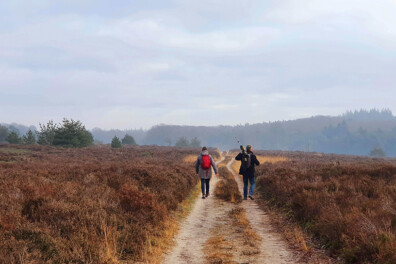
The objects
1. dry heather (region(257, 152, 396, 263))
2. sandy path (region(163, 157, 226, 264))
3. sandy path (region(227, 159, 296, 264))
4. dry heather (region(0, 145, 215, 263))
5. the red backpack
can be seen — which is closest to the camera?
dry heather (region(0, 145, 215, 263))

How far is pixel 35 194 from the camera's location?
787 centimetres

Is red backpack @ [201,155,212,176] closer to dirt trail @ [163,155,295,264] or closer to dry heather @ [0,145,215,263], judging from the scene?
dirt trail @ [163,155,295,264]

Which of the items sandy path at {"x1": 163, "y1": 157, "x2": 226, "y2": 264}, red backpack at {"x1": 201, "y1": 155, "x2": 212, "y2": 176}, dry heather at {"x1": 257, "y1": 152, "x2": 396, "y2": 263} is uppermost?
red backpack at {"x1": 201, "y1": 155, "x2": 212, "y2": 176}

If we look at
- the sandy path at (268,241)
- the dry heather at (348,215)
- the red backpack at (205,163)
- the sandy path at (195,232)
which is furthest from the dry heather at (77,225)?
the dry heather at (348,215)

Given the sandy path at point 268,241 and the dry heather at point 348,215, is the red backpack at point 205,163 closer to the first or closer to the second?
the sandy path at point 268,241

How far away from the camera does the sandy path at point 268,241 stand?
19.7 ft

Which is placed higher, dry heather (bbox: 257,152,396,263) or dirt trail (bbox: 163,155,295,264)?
dry heather (bbox: 257,152,396,263)

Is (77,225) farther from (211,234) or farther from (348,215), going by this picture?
(348,215)

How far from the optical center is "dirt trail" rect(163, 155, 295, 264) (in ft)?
19.9

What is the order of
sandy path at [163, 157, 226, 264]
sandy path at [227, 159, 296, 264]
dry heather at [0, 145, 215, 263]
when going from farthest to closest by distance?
1. sandy path at [163, 157, 226, 264]
2. sandy path at [227, 159, 296, 264]
3. dry heather at [0, 145, 215, 263]

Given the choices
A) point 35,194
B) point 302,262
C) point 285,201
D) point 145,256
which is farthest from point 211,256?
point 285,201

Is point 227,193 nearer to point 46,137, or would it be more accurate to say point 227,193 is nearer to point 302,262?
point 302,262

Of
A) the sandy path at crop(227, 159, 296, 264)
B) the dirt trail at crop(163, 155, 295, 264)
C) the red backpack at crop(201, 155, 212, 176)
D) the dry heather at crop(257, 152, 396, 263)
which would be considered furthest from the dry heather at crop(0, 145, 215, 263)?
the dry heather at crop(257, 152, 396, 263)

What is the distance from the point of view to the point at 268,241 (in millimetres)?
7234
